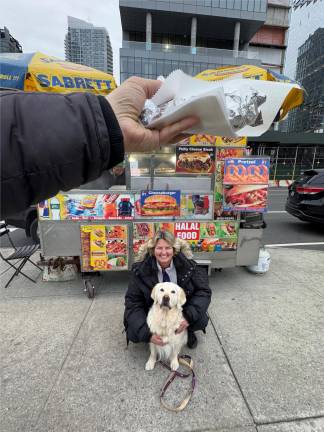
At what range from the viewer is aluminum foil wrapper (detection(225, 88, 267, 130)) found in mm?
969

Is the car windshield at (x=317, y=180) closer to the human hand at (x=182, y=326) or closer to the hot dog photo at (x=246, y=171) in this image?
the hot dog photo at (x=246, y=171)

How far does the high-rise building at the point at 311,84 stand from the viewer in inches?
1478

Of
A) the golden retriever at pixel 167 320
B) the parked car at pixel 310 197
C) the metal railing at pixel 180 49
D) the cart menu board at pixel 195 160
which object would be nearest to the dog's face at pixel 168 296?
the golden retriever at pixel 167 320

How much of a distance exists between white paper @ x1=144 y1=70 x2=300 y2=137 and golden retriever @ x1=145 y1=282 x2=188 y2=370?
144 cm

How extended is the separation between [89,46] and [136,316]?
808 cm

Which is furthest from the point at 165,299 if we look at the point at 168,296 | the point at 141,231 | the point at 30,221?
the point at 30,221

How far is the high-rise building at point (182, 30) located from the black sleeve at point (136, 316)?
102 feet

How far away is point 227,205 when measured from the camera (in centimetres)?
336

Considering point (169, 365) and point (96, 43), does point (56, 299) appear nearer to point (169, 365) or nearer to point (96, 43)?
point (169, 365)

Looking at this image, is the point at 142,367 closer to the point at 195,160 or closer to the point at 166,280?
the point at 166,280

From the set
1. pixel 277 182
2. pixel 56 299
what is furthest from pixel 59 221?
pixel 277 182

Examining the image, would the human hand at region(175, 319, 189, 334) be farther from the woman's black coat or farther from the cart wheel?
the cart wheel

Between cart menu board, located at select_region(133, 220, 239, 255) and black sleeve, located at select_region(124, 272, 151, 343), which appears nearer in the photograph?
black sleeve, located at select_region(124, 272, 151, 343)

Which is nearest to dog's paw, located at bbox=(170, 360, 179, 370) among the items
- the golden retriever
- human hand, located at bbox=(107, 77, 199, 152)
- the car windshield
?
the golden retriever
